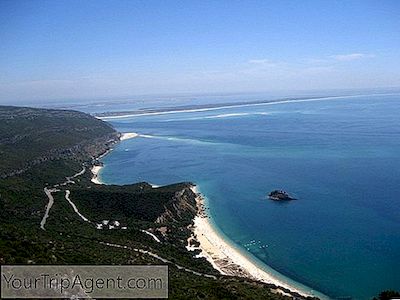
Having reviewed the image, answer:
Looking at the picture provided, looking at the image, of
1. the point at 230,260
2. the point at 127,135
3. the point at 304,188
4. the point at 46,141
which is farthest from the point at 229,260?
the point at 127,135

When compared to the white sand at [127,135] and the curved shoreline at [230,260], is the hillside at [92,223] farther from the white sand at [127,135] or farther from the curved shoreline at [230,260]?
the white sand at [127,135]

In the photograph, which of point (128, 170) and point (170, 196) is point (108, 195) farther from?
point (128, 170)

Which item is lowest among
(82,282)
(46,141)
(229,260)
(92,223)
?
(229,260)

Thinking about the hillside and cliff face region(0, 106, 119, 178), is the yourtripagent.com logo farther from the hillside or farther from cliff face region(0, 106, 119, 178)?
cliff face region(0, 106, 119, 178)

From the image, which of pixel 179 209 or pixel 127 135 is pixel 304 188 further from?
pixel 127 135

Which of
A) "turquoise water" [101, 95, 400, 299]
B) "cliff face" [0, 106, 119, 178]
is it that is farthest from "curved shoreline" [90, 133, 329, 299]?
"cliff face" [0, 106, 119, 178]

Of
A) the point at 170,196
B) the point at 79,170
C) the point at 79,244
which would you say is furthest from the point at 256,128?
the point at 79,244

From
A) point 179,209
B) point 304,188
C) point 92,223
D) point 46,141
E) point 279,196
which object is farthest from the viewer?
point 46,141
